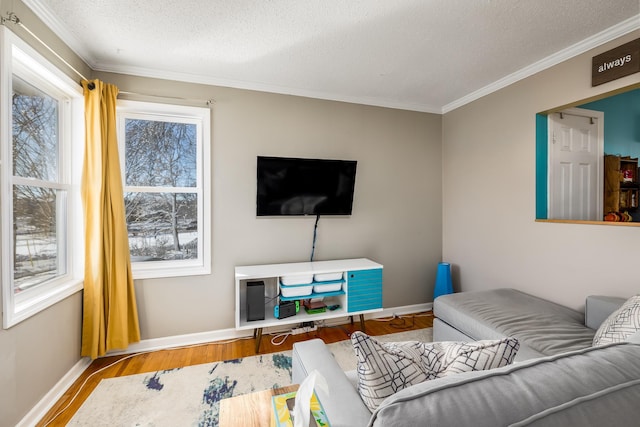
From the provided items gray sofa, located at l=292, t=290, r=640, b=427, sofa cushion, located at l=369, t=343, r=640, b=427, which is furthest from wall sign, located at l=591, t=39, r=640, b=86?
sofa cushion, located at l=369, t=343, r=640, b=427

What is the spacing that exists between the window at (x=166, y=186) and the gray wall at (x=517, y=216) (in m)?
2.76

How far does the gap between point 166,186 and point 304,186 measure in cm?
131

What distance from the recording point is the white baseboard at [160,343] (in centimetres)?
177

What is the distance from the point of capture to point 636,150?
2680mm

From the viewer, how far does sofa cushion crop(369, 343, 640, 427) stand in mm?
562

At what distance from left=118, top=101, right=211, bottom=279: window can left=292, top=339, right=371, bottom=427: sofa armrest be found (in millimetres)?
1782

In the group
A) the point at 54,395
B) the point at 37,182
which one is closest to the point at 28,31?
the point at 37,182

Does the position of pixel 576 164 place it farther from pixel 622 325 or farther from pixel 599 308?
pixel 622 325

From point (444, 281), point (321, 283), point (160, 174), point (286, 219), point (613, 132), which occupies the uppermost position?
point (613, 132)

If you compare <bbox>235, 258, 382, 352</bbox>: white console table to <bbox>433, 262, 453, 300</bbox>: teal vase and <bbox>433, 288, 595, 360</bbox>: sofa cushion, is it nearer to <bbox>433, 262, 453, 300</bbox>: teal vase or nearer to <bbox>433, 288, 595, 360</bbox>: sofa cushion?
<bbox>433, 288, 595, 360</bbox>: sofa cushion

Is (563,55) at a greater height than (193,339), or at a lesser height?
greater

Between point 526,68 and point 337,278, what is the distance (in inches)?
99.5

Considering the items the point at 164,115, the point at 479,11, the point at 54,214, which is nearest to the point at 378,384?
the point at 479,11

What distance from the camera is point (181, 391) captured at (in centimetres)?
203
